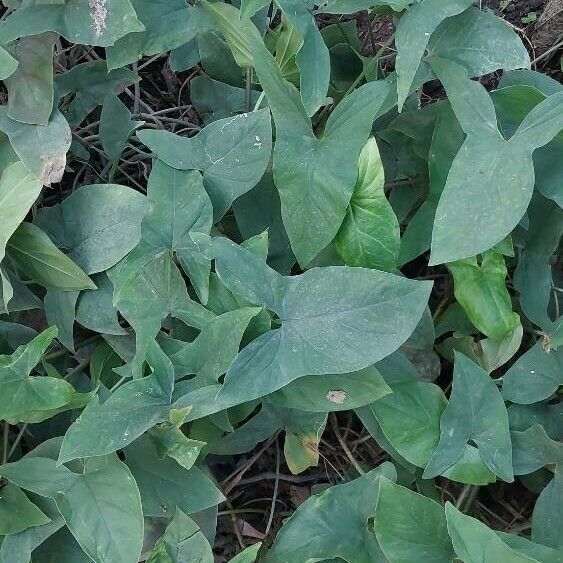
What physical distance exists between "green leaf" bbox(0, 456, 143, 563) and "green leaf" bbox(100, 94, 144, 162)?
413 millimetres

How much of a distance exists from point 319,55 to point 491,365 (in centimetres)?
41

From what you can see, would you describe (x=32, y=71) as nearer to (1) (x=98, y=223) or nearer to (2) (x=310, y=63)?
(1) (x=98, y=223)

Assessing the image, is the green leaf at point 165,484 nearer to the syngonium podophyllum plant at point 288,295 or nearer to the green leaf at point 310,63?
the syngonium podophyllum plant at point 288,295

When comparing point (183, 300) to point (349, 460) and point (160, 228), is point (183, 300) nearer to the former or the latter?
point (160, 228)

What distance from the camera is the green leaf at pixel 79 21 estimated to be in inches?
28.3

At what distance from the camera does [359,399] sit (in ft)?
2.36

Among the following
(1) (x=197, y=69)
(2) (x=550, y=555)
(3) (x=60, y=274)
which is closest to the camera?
(2) (x=550, y=555)

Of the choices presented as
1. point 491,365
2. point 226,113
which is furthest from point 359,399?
point 226,113

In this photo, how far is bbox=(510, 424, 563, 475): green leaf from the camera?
76cm

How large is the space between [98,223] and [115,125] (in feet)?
0.56

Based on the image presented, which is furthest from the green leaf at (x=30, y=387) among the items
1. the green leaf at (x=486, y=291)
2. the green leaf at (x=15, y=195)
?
the green leaf at (x=486, y=291)

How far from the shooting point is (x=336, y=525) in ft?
2.45

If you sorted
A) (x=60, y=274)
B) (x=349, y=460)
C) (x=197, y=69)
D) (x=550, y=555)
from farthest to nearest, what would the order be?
(x=197, y=69)
(x=349, y=460)
(x=60, y=274)
(x=550, y=555)

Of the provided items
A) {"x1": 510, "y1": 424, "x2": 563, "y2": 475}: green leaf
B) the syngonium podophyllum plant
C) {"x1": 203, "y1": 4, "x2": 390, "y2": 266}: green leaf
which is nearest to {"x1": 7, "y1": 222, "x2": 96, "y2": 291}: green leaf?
the syngonium podophyllum plant
